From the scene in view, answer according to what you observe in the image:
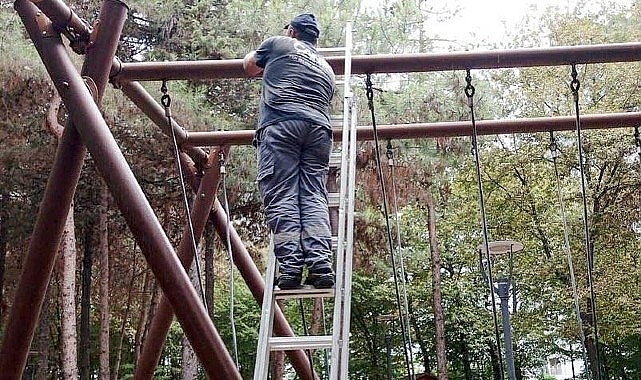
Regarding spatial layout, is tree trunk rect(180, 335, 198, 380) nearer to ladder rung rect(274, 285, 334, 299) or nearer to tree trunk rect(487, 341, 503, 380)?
tree trunk rect(487, 341, 503, 380)

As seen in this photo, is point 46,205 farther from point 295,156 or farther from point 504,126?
point 504,126

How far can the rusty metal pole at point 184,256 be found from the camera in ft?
13.1

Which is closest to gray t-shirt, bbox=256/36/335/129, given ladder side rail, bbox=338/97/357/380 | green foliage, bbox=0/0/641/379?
ladder side rail, bbox=338/97/357/380

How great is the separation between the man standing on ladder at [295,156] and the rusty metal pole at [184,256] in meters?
1.37

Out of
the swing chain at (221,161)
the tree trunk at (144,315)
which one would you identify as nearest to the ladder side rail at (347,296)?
the swing chain at (221,161)

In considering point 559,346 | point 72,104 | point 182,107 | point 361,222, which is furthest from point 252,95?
point 559,346

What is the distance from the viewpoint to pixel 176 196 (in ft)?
35.9

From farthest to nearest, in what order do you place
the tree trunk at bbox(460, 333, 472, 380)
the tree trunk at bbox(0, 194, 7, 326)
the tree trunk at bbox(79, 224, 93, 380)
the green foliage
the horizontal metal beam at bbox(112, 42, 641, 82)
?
the tree trunk at bbox(460, 333, 472, 380) → the tree trunk at bbox(79, 224, 93, 380) → the tree trunk at bbox(0, 194, 7, 326) → the green foliage → the horizontal metal beam at bbox(112, 42, 641, 82)

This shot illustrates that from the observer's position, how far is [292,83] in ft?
8.94

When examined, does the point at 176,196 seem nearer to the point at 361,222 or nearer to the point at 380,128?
the point at 361,222

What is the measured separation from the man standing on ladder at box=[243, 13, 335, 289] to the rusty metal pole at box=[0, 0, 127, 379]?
0.61 meters

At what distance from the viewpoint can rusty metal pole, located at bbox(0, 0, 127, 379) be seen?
2809 millimetres

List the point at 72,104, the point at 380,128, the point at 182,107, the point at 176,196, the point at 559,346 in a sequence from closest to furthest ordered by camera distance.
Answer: the point at 72,104, the point at 380,128, the point at 182,107, the point at 176,196, the point at 559,346

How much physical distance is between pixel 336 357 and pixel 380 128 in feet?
6.59
